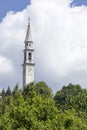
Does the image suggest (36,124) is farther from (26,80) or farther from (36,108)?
(26,80)

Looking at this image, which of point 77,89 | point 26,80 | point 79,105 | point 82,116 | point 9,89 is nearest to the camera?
point 82,116

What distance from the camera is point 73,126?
63438 mm

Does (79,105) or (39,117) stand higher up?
(79,105)

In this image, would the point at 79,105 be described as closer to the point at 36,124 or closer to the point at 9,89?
the point at 36,124

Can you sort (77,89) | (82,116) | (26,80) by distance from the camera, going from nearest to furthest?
1. (82,116)
2. (77,89)
3. (26,80)

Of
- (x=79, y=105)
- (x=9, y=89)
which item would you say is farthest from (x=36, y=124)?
(x=9, y=89)

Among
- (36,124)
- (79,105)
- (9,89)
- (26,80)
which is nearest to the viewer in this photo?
(36,124)

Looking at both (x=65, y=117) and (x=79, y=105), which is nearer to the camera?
(x=65, y=117)

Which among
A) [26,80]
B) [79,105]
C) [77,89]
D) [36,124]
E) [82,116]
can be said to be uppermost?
[26,80]

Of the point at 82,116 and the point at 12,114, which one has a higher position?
the point at 82,116

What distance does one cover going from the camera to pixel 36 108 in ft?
212

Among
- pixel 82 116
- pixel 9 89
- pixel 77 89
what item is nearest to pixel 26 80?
pixel 9 89

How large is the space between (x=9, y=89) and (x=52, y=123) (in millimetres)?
99434

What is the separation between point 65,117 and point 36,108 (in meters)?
2.75
